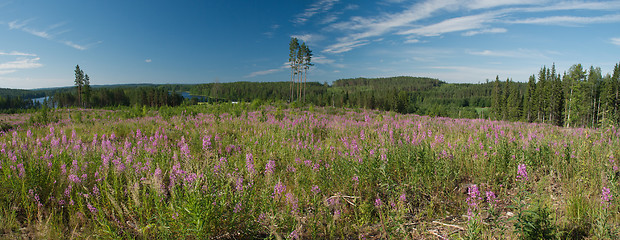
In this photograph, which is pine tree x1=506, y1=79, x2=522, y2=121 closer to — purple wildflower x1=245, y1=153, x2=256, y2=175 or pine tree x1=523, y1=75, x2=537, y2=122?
pine tree x1=523, y1=75, x2=537, y2=122

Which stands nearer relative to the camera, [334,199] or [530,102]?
[334,199]

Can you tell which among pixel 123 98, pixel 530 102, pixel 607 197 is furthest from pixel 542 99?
pixel 123 98

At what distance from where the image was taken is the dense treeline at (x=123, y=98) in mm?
92688

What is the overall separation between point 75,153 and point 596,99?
10202 cm

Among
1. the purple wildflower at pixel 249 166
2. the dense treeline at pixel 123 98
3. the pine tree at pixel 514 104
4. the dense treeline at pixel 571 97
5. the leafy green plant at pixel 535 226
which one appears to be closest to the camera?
the leafy green plant at pixel 535 226

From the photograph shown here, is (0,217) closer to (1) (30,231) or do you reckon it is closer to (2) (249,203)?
(1) (30,231)

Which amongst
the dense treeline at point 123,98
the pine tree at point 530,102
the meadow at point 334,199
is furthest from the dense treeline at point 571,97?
the dense treeline at point 123,98

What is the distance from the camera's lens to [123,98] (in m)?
108

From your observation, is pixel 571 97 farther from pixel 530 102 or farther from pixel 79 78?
pixel 79 78

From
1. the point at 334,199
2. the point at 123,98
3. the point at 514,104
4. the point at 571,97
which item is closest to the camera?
the point at 334,199

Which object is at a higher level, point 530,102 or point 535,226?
point 530,102

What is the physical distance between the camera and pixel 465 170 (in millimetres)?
4023

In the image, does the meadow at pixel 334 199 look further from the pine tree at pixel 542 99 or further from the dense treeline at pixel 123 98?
the dense treeline at pixel 123 98

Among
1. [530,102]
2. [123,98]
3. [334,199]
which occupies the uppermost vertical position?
[530,102]
